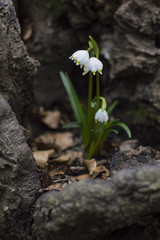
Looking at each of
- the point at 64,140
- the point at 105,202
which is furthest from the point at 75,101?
the point at 105,202

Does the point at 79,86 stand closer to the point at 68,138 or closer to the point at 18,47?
the point at 68,138

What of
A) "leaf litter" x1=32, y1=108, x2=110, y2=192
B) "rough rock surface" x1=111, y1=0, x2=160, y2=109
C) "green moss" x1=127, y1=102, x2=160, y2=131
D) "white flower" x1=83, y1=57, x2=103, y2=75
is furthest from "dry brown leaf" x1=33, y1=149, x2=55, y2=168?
"rough rock surface" x1=111, y1=0, x2=160, y2=109

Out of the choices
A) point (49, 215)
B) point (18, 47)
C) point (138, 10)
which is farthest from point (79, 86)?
point (49, 215)

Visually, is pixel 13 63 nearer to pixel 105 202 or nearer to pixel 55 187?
pixel 55 187

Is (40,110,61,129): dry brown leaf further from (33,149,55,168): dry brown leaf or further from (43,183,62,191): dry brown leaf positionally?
(43,183,62,191): dry brown leaf

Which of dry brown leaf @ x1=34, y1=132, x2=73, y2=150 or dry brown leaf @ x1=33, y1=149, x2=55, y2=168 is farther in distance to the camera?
dry brown leaf @ x1=34, y1=132, x2=73, y2=150
